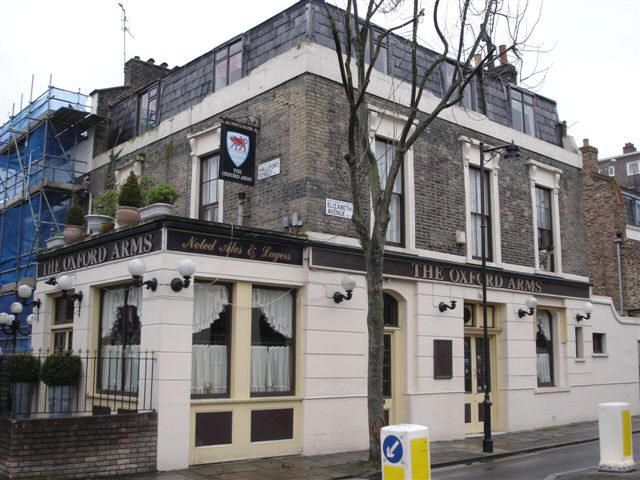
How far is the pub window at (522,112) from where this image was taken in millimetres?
20984

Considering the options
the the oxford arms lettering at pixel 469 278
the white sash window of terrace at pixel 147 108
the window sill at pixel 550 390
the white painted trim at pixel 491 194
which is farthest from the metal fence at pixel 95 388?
the window sill at pixel 550 390

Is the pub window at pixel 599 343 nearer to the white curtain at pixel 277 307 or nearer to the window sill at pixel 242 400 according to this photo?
the white curtain at pixel 277 307

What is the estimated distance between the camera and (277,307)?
14.2 metres

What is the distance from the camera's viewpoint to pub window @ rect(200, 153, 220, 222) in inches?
663

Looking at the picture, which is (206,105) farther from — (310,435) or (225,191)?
(310,435)

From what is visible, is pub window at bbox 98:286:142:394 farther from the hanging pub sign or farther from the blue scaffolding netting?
the blue scaffolding netting

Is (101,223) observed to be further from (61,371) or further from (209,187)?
(61,371)

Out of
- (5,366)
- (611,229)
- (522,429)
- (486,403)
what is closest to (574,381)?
(522,429)

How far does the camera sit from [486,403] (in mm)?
14961

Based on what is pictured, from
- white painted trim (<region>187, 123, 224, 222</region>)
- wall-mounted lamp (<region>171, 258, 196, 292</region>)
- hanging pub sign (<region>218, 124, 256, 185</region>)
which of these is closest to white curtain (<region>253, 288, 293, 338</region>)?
wall-mounted lamp (<region>171, 258, 196, 292</region>)

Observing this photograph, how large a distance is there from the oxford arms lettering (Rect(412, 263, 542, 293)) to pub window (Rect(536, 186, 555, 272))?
1066 millimetres

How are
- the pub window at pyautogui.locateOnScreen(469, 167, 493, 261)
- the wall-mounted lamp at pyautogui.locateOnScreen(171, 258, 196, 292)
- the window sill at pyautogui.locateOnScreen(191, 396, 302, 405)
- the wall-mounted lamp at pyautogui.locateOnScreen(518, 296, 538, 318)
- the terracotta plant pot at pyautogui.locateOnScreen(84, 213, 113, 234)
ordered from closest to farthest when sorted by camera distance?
the wall-mounted lamp at pyautogui.locateOnScreen(171, 258, 196, 292) → the window sill at pyautogui.locateOnScreen(191, 396, 302, 405) → the terracotta plant pot at pyautogui.locateOnScreen(84, 213, 113, 234) → the pub window at pyautogui.locateOnScreen(469, 167, 493, 261) → the wall-mounted lamp at pyautogui.locateOnScreen(518, 296, 538, 318)

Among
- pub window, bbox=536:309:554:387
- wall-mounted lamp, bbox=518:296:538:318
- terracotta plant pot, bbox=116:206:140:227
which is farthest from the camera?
pub window, bbox=536:309:554:387

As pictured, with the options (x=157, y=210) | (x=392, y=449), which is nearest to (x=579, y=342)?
(x=157, y=210)
